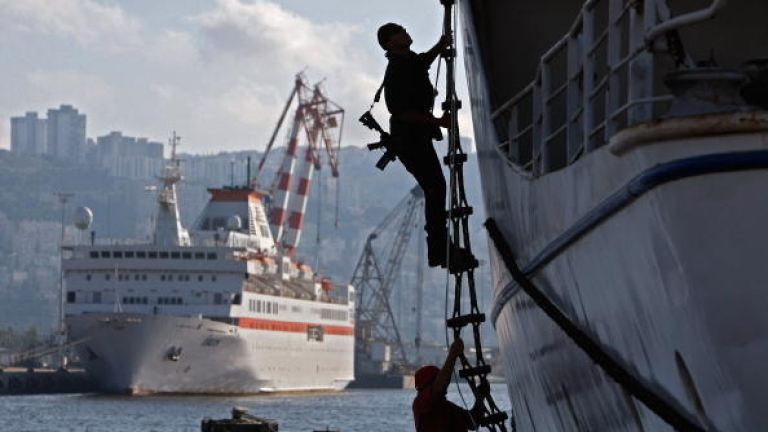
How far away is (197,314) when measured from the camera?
85.4 metres

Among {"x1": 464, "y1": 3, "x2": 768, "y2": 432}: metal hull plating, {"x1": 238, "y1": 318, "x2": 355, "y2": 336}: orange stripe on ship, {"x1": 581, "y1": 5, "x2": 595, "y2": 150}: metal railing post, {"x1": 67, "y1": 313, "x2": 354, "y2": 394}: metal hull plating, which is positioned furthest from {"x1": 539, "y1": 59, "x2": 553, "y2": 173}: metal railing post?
{"x1": 238, "y1": 318, "x2": 355, "y2": 336}: orange stripe on ship

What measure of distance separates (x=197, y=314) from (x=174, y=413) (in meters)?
21.5

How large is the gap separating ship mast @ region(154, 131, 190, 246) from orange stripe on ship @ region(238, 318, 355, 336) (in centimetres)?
751

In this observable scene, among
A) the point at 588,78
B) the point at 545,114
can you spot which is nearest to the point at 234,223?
the point at 545,114

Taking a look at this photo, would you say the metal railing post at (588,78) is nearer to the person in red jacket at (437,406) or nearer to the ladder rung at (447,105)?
the person in red jacket at (437,406)

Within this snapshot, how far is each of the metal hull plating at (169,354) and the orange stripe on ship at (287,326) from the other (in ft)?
1.31

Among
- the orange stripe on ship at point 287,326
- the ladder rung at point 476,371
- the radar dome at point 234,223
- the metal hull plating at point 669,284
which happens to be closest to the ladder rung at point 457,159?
the ladder rung at point 476,371

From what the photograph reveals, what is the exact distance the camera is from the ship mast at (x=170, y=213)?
9525cm

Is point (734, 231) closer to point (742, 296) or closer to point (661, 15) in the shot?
point (742, 296)

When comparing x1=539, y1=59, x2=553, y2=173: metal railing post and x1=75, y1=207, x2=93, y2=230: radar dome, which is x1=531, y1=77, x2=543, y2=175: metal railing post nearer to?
x1=539, y1=59, x2=553, y2=173: metal railing post

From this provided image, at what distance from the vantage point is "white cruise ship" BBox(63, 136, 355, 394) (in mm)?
81125

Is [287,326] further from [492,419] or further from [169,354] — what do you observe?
[492,419]

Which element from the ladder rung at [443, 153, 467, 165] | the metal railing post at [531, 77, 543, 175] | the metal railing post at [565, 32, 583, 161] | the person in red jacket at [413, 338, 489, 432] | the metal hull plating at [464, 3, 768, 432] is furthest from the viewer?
the ladder rung at [443, 153, 467, 165]

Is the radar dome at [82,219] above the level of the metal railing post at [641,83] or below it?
above
